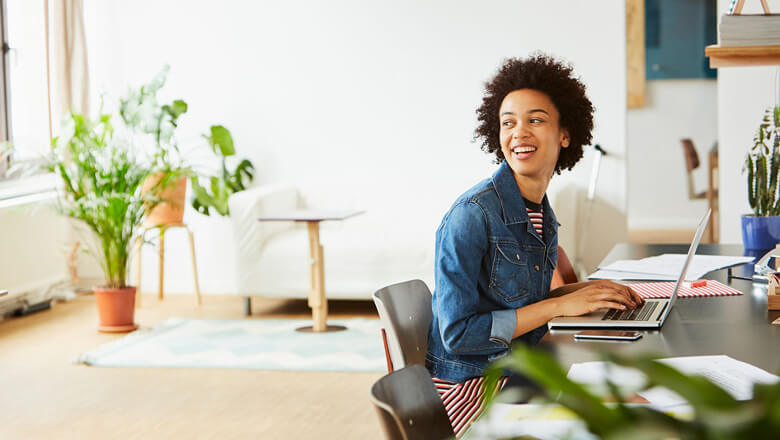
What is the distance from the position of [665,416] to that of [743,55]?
1.83m

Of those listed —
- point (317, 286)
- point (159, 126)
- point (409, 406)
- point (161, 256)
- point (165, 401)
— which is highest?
point (159, 126)

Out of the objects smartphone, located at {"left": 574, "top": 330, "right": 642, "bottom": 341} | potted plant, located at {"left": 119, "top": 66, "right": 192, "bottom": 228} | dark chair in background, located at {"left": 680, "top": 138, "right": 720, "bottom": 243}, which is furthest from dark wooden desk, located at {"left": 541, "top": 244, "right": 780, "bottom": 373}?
dark chair in background, located at {"left": 680, "top": 138, "right": 720, "bottom": 243}

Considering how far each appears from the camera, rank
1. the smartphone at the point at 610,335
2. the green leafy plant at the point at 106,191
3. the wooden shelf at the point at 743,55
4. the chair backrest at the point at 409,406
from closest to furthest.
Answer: the chair backrest at the point at 409,406 < the smartphone at the point at 610,335 < the wooden shelf at the point at 743,55 < the green leafy plant at the point at 106,191

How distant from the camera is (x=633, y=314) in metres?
1.79

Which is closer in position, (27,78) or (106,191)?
(106,191)

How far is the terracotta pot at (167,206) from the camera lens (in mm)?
5516

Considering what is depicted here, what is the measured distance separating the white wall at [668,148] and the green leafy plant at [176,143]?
162 inches

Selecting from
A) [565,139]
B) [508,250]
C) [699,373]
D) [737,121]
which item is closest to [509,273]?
[508,250]

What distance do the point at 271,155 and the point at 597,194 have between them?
2111mm

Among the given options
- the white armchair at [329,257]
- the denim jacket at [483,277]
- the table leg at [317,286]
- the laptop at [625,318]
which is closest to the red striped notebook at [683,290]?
the laptop at [625,318]

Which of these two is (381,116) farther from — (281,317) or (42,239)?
(42,239)

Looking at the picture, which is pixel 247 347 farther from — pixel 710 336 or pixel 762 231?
pixel 710 336

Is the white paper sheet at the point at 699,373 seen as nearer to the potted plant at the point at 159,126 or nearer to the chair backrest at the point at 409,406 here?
the chair backrest at the point at 409,406

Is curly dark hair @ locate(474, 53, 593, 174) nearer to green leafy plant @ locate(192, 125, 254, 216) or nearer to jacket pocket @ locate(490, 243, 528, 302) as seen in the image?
jacket pocket @ locate(490, 243, 528, 302)
